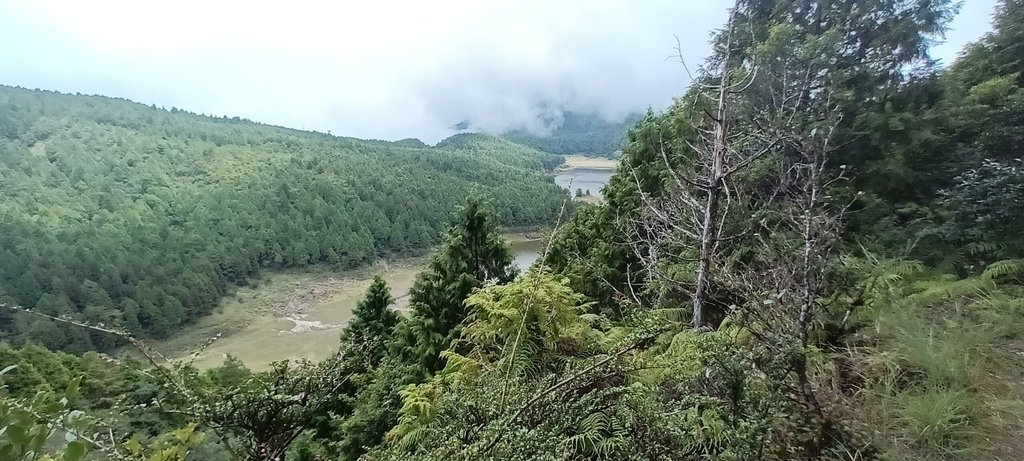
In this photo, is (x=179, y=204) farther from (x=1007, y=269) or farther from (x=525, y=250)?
(x=1007, y=269)

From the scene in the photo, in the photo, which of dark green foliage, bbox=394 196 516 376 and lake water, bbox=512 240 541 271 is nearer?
dark green foliage, bbox=394 196 516 376

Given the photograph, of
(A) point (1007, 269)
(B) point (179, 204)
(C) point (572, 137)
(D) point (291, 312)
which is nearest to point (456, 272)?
(A) point (1007, 269)

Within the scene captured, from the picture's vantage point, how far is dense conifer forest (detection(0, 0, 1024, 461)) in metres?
2.29

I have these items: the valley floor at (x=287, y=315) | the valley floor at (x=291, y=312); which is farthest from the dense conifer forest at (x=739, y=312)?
the valley floor at (x=287, y=315)

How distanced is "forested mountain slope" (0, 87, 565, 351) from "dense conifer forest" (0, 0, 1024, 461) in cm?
3499

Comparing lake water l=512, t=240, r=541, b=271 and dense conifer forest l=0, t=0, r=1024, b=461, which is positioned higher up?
dense conifer forest l=0, t=0, r=1024, b=461

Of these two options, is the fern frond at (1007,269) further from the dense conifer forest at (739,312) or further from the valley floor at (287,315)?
the valley floor at (287,315)

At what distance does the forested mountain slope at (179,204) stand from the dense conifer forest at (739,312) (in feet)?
115

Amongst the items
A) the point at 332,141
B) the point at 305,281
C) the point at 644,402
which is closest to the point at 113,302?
the point at 305,281

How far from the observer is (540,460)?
5.78 feet

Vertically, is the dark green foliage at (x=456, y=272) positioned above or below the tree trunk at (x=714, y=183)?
below

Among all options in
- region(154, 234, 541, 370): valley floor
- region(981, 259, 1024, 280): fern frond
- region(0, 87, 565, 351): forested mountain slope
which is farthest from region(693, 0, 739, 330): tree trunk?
region(0, 87, 565, 351): forested mountain slope

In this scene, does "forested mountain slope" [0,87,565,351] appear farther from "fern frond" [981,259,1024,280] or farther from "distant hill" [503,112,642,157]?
"fern frond" [981,259,1024,280]

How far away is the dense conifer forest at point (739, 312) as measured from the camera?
2295mm
